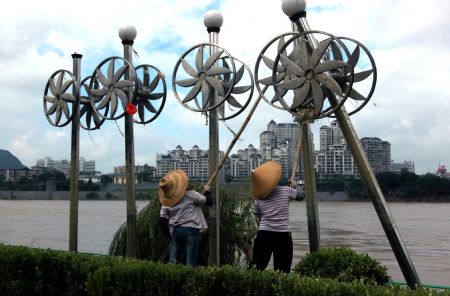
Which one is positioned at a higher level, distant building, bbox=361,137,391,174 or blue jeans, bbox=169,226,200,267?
distant building, bbox=361,137,391,174

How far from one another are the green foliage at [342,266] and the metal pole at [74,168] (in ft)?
12.9

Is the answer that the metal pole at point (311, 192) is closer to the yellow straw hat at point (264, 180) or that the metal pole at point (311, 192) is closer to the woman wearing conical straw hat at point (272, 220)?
the woman wearing conical straw hat at point (272, 220)

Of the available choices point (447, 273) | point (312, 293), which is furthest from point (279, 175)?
point (447, 273)

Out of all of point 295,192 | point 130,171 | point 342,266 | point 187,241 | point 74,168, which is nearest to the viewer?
point 342,266

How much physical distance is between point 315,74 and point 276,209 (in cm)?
144

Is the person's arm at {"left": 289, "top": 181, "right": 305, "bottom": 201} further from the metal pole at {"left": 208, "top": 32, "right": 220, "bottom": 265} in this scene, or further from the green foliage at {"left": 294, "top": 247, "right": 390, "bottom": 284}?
the metal pole at {"left": 208, "top": 32, "right": 220, "bottom": 265}

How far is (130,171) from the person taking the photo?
7.45 meters

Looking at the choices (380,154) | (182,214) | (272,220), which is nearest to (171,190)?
(182,214)

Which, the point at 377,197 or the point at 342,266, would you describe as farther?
the point at 377,197

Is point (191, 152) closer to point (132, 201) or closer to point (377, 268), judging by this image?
point (132, 201)

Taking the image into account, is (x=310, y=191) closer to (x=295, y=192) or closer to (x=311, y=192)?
(x=311, y=192)

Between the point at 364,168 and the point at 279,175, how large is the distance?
3.19 ft

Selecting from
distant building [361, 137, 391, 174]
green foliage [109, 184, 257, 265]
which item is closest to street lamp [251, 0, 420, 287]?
green foliage [109, 184, 257, 265]

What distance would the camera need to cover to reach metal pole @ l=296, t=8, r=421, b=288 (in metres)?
5.07
